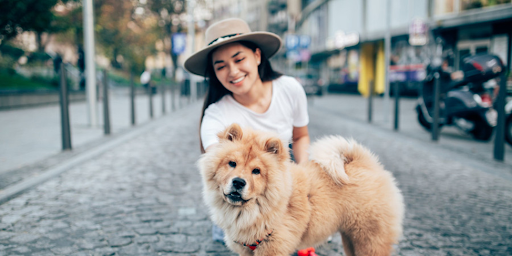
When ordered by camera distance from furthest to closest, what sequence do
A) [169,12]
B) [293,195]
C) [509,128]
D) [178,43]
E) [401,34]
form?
[169,12], [178,43], [401,34], [509,128], [293,195]

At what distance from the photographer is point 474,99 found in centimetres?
798

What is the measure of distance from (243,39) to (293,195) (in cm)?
131

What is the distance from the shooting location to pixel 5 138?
7.98 metres

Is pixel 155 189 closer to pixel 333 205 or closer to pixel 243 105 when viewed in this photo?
pixel 243 105

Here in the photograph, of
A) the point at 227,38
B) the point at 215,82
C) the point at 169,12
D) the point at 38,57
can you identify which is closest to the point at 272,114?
the point at 215,82

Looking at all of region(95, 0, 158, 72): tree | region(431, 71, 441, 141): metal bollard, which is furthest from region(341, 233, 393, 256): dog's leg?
region(95, 0, 158, 72): tree

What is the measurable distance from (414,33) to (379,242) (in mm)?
15908

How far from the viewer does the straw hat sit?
2789 mm

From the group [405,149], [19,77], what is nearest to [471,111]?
[405,149]

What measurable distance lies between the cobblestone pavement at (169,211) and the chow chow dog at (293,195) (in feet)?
2.78

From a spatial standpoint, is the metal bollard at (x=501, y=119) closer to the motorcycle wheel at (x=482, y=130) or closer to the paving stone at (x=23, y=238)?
the motorcycle wheel at (x=482, y=130)

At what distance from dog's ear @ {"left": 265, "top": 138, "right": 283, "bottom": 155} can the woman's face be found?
859mm

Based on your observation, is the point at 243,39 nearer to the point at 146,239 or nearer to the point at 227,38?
the point at 227,38

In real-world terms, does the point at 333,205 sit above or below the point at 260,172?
below
